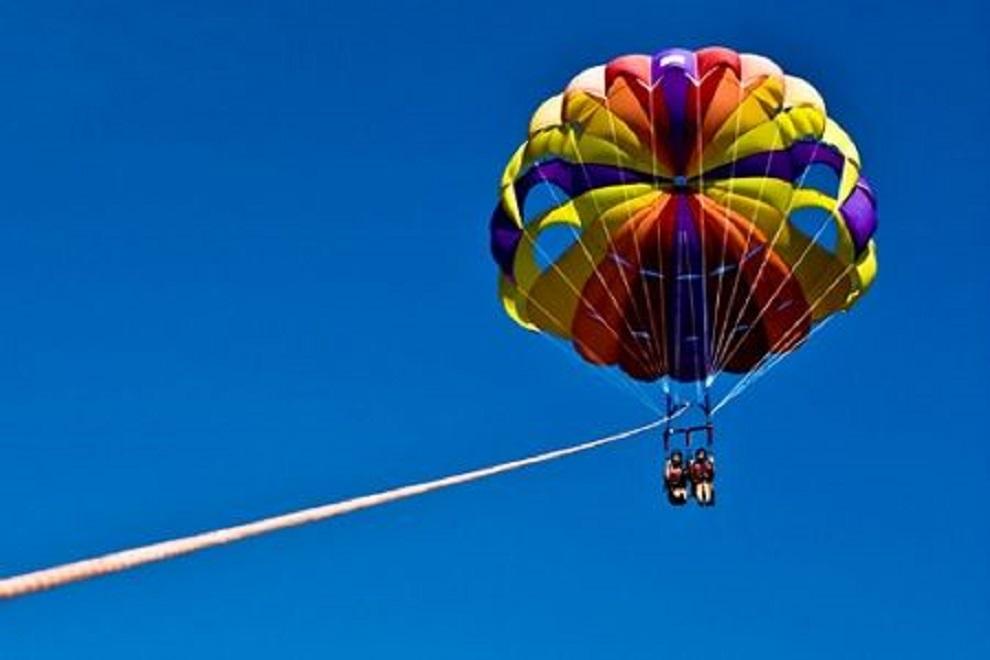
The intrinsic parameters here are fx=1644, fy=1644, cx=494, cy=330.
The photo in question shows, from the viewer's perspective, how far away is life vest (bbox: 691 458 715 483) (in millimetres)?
20336

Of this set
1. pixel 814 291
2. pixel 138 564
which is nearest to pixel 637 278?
pixel 814 291

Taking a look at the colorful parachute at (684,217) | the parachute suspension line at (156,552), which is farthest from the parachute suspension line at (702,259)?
the parachute suspension line at (156,552)

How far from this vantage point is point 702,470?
20.4 meters

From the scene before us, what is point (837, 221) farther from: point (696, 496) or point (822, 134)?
point (696, 496)

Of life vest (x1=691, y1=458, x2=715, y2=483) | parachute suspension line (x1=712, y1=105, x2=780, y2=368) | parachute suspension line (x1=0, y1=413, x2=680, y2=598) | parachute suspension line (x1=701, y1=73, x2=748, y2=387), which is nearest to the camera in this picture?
parachute suspension line (x1=0, y1=413, x2=680, y2=598)

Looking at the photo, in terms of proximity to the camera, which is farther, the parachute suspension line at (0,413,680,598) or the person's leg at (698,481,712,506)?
the person's leg at (698,481,712,506)

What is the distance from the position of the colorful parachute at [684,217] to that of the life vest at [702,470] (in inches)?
78.4

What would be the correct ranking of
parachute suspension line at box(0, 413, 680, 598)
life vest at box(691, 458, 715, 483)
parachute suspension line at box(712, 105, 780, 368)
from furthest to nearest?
parachute suspension line at box(712, 105, 780, 368)
life vest at box(691, 458, 715, 483)
parachute suspension line at box(0, 413, 680, 598)

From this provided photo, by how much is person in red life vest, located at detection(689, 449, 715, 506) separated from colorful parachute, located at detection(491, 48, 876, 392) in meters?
1.94

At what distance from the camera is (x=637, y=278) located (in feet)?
74.8

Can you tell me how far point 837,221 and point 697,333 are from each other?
9.13 ft

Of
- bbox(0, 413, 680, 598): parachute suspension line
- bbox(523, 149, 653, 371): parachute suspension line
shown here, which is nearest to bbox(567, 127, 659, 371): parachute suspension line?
bbox(523, 149, 653, 371): parachute suspension line

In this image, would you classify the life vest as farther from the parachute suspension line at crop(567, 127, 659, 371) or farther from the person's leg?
the parachute suspension line at crop(567, 127, 659, 371)

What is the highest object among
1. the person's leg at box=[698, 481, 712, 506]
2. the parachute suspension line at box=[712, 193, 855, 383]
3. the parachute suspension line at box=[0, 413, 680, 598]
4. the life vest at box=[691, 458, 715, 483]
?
the parachute suspension line at box=[712, 193, 855, 383]
